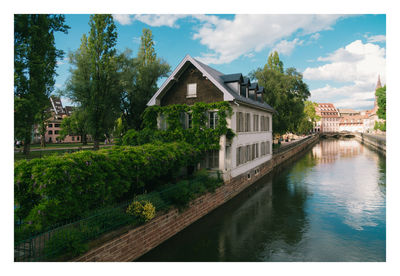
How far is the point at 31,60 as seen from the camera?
16.1 m

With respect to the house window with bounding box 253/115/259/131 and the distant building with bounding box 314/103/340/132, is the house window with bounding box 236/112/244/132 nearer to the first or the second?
the house window with bounding box 253/115/259/131

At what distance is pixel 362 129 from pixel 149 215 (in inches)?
6747

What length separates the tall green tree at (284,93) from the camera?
3600 cm

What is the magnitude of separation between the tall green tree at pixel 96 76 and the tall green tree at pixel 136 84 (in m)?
1.36

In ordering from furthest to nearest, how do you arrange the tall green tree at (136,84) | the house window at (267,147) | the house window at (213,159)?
1. the house window at (267,147)
2. the tall green tree at (136,84)
3. the house window at (213,159)

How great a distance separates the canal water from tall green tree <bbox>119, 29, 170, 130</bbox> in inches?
663

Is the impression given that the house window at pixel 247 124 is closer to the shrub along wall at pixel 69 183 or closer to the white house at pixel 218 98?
the white house at pixel 218 98

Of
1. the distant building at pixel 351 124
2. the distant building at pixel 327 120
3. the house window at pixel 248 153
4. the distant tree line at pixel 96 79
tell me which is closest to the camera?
the distant tree line at pixel 96 79

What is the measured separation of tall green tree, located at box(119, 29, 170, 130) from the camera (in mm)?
29328

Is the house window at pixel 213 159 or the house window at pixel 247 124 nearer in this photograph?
the house window at pixel 213 159

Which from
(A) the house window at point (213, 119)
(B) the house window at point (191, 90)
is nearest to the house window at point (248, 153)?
(A) the house window at point (213, 119)

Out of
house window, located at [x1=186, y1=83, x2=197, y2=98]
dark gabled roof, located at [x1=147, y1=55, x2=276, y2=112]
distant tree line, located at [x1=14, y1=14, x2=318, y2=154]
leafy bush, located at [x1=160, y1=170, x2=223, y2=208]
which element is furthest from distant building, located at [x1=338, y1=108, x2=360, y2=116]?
leafy bush, located at [x1=160, y1=170, x2=223, y2=208]
